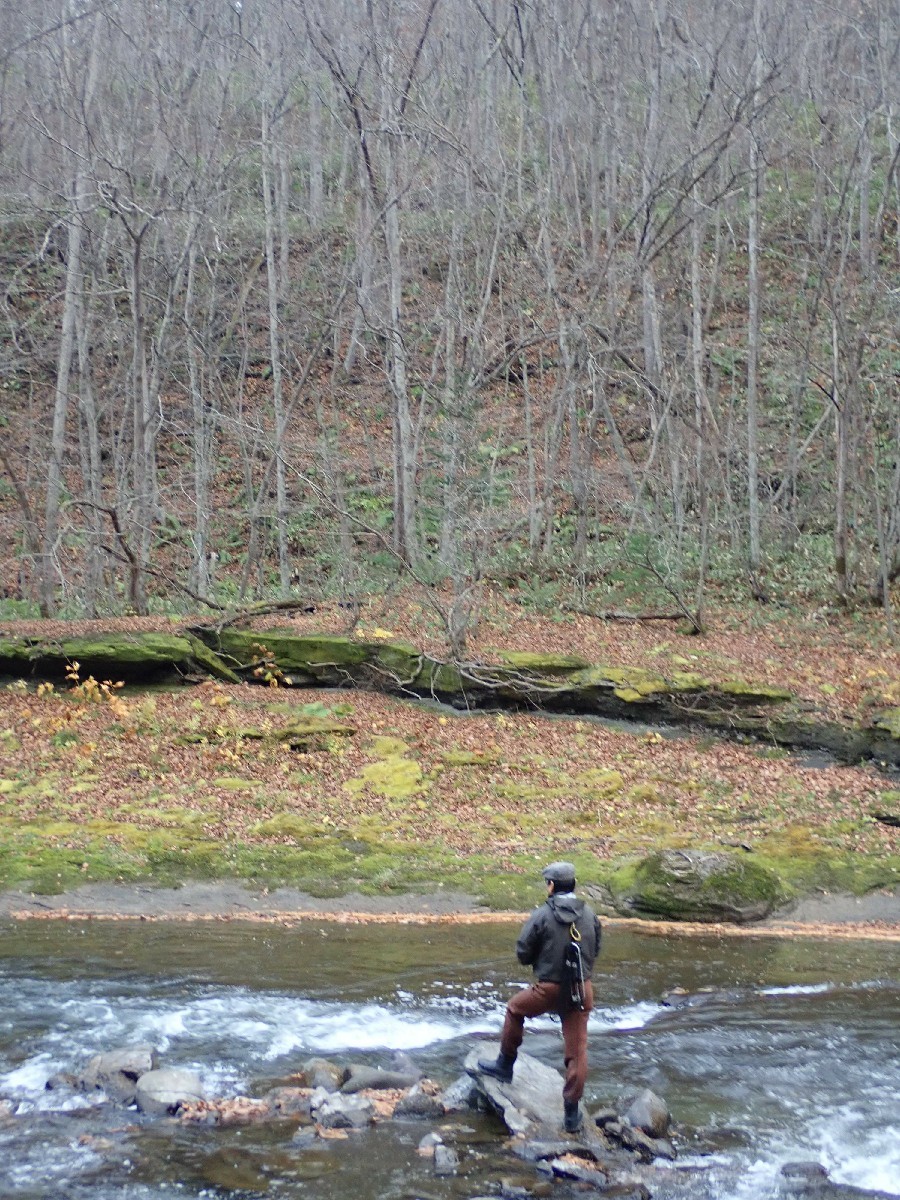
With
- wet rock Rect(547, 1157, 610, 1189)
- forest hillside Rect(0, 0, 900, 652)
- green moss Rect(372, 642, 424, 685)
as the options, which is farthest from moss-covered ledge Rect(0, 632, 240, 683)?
wet rock Rect(547, 1157, 610, 1189)

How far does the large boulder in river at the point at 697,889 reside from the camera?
11938mm

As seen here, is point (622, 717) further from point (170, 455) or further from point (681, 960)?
point (170, 455)

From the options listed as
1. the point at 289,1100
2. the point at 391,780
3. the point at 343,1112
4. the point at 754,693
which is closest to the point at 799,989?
the point at 343,1112

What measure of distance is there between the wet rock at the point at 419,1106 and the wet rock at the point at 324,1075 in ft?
1.67

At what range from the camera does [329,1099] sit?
7203 millimetres

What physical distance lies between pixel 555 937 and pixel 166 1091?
274 cm

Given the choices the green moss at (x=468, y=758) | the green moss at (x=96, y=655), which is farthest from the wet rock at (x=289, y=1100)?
the green moss at (x=96, y=655)

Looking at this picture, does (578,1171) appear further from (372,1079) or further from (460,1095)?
(372,1079)

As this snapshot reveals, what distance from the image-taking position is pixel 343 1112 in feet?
23.1

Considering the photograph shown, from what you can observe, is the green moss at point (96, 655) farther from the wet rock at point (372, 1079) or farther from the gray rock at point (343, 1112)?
the gray rock at point (343, 1112)

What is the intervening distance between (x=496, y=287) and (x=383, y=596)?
42.9 ft

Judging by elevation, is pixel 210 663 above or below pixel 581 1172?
above

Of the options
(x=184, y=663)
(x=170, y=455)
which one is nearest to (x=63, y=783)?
(x=184, y=663)

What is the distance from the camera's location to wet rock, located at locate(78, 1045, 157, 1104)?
7336 mm
